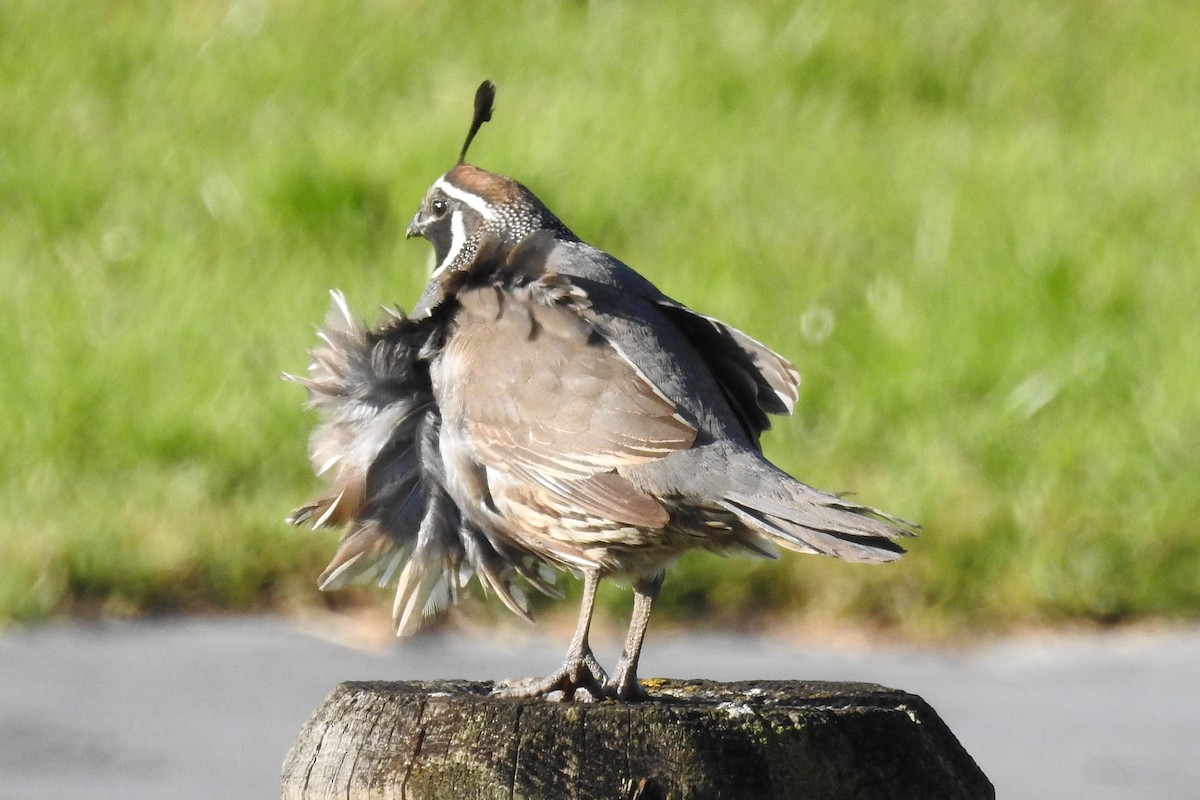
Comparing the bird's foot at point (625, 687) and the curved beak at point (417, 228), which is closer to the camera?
the bird's foot at point (625, 687)

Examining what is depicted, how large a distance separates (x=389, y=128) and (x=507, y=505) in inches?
211

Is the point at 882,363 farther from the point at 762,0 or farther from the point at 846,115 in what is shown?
the point at 762,0

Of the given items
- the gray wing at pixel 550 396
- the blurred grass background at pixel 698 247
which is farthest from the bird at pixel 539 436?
the blurred grass background at pixel 698 247

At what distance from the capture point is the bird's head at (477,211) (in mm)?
4953

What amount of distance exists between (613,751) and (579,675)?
34.6 inches

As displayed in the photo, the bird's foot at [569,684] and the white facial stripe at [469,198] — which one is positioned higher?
the white facial stripe at [469,198]

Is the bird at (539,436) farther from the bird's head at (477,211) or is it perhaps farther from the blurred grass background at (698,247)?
the blurred grass background at (698,247)

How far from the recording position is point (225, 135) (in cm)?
952

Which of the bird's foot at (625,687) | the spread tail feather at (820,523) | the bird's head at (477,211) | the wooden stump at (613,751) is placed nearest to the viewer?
the wooden stump at (613,751)

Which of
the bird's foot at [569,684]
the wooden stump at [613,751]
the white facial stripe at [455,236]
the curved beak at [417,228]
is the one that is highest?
the curved beak at [417,228]

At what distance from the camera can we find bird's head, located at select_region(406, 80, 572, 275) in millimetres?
4953

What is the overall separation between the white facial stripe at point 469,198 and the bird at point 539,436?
17.6 inches

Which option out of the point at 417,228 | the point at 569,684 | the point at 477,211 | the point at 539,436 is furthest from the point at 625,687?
the point at 417,228

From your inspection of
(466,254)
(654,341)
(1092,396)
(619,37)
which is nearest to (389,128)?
(619,37)
